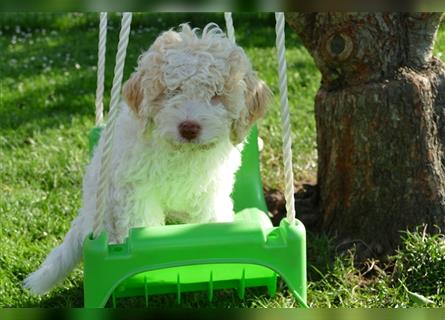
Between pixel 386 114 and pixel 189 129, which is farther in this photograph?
pixel 386 114

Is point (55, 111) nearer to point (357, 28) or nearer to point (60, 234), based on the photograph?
point (60, 234)

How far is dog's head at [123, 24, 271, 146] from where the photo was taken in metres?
→ 2.90

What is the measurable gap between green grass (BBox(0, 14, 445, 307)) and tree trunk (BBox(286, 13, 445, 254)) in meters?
0.21

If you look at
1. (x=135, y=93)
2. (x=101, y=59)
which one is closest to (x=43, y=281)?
(x=135, y=93)

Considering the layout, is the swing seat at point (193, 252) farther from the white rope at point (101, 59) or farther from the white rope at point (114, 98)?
the white rope at point (101, 59)

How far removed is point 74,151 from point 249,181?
5.85 ft

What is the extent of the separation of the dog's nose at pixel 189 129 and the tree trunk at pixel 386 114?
117 cm

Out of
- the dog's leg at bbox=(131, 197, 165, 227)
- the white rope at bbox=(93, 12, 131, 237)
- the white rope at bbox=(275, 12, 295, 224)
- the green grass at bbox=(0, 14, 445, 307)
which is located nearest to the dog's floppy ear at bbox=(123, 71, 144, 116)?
the dog's leg at bbox=(131, 197, 165, 227)

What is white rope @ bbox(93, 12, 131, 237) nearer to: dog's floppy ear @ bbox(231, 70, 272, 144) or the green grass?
dog's floppy ear @ bbox(231, 70, 272, 144)

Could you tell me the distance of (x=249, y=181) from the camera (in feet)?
13.4

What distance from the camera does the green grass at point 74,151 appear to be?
135 inches

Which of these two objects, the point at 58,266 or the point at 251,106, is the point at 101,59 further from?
the point at 58,266

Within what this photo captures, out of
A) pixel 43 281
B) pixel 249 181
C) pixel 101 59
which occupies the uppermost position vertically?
pixel 101 59

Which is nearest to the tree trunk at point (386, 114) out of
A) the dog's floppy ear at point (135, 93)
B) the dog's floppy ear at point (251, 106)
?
the dog's floppy ear at point (251, 106)
